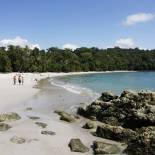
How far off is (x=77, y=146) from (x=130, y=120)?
5.79 metres

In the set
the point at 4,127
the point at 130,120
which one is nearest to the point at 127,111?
the point at 130,120

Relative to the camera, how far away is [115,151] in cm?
1405

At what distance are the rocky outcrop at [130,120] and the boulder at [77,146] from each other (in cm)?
192

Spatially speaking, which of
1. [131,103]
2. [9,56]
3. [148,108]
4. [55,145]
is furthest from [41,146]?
[9,56]

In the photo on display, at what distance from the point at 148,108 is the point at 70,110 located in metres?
9.47

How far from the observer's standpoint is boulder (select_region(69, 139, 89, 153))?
555 inches

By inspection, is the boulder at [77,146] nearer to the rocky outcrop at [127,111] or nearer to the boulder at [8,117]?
the rocky outcrop at [127,111]

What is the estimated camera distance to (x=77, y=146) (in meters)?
14.5

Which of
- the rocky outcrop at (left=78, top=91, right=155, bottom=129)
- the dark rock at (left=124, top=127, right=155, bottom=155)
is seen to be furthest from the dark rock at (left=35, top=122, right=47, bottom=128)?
the dark rock at (left=124, top=127, right=155, bottom=155)

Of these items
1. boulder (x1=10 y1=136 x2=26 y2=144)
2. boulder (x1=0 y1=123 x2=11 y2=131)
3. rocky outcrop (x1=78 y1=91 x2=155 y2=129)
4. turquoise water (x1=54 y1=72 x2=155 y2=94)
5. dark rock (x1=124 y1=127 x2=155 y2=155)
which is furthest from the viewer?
turquoise water (x1=54 y1=72 x2=155 y2=94)

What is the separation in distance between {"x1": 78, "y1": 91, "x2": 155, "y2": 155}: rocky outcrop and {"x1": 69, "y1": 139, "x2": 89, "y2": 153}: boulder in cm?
192

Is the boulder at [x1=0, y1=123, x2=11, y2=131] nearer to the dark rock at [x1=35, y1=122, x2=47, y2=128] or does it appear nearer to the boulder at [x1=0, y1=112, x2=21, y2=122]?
the boulder at [x1=0, y1=112, x2=21, y2=122]

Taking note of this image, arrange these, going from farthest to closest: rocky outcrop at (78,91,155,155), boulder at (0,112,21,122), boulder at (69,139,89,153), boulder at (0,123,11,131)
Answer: boulder at (0,112,21,122), boulder at (0,123,11,131), boulder at (69,139,89,153), rocky outcrop at (78,91,155,155)

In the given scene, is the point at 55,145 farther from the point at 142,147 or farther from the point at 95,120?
the point at 95,120
